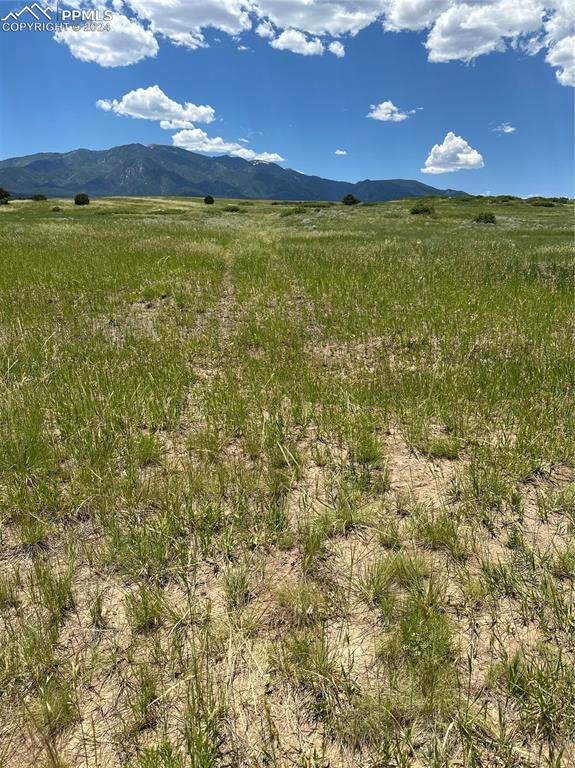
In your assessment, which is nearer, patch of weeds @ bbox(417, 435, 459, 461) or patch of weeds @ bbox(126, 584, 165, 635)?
patch of weeds @ bbox(126, 584, 165, 635)

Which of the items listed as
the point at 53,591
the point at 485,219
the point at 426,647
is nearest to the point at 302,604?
the point at 426,647

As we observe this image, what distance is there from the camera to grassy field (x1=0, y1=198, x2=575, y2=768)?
8.29ft

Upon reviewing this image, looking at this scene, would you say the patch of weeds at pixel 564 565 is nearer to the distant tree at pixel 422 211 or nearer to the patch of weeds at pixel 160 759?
the patch of weeds at pixel 160 759

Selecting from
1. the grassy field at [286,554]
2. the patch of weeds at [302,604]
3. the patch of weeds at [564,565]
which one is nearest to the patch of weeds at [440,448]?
the grassy field at [286,554]

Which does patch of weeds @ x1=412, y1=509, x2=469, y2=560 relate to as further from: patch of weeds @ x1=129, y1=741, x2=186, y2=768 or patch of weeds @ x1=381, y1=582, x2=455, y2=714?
patch of weeds @ x1=129, y1=741, x2=186, y2=768

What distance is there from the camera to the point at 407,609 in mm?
3242

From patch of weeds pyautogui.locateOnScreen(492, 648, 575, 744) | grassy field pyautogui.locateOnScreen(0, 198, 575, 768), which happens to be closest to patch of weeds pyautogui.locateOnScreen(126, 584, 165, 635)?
grassy field pyautogui.locateOnScreen(0, 198, 575, 768)

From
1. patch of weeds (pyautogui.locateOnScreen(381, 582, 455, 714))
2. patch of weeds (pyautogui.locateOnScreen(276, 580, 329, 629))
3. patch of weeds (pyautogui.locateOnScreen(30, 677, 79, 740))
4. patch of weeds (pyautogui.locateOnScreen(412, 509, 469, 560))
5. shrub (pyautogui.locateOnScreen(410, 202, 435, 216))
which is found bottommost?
patch of weeds (pyautogui.locateOnScreen(30, 677, 79, 740))

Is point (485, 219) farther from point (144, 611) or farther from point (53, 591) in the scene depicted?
point (53, 591)

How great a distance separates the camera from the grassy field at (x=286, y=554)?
253 centimetres

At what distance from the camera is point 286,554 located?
391 centimetres

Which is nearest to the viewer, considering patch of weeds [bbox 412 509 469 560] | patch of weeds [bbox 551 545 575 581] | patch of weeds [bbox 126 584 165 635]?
patch of weeds [bbox 126 584 165 635]

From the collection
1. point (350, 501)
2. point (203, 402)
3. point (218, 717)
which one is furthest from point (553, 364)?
point (218, 717)

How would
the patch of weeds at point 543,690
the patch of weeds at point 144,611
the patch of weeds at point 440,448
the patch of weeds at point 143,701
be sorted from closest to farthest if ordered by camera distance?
the patch of weeds at point 543,690, the patch of weeds at point 143,701, the patch of weeds at point 144,611, the patch of weeds at point 440,448
